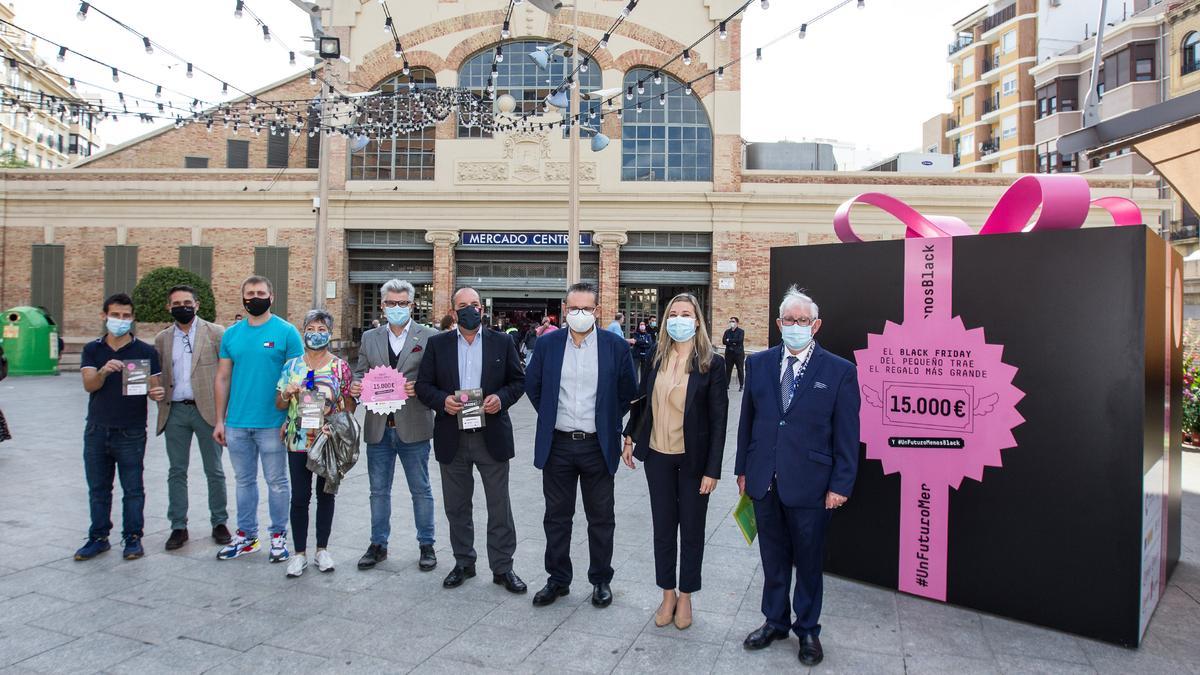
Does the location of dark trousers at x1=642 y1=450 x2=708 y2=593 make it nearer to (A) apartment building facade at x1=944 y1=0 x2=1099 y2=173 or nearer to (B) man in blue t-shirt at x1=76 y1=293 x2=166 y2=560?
(B) man in blue t-shirt at x1=76 y1=293 x2=166 y2=560

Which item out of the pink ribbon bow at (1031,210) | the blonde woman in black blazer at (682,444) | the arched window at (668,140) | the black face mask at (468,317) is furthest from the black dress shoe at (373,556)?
the arched window at (668,140)

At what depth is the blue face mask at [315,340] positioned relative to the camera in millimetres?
4832

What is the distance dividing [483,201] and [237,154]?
354 inches

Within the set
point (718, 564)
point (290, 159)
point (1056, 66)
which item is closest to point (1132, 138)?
point (718, 564)

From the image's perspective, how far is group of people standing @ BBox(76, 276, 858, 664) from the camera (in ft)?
12.6

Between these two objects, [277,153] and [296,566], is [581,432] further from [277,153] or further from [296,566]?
[277,153]

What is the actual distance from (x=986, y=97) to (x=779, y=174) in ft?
120

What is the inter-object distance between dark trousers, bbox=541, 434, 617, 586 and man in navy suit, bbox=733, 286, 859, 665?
36.0 inches

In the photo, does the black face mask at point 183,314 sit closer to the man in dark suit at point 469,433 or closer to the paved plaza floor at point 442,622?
the paved plaza floor at point 442,622

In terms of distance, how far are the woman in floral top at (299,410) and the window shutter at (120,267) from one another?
2236 cm

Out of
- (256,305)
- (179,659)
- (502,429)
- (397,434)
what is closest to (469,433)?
(502,429)

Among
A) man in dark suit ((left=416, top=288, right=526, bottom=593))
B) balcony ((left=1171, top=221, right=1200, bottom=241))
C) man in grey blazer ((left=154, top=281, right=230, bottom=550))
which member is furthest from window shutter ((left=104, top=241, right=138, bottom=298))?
balcony ((left=1171, top=221, right=1200, bottom=241))

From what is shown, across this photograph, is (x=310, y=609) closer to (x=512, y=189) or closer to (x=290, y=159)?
(x=512, y=189)

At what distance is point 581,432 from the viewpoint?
4.35 metres
